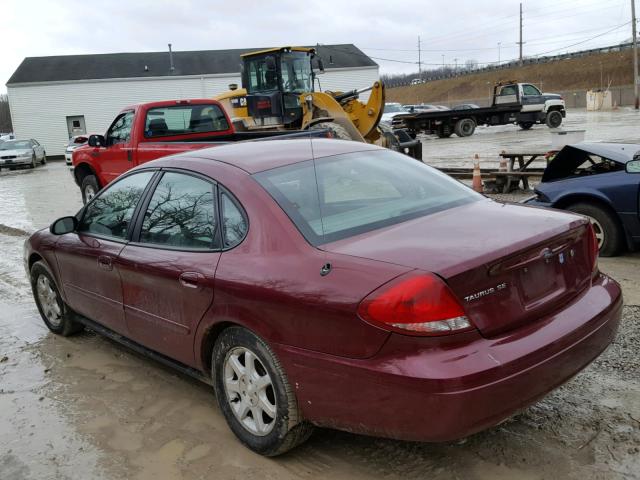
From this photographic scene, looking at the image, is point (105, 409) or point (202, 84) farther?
point (202, 84)

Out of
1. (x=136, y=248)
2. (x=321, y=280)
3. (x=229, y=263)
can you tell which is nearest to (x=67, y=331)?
(x=136, y=248)

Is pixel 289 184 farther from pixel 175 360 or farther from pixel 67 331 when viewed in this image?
pixel 67 331

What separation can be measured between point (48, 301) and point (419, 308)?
3976 mm

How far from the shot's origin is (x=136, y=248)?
3.89 metres

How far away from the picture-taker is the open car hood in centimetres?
632

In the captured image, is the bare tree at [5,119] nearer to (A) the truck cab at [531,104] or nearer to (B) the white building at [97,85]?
(B) the white building at [97,85]

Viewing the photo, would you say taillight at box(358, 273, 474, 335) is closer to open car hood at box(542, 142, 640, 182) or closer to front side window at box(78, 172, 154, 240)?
front side window at box(78, 172, 154, 240)

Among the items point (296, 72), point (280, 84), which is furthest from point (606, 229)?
point (296, 72)

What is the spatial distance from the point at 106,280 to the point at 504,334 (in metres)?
2.75

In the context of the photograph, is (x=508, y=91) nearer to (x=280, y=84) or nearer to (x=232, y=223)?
(x=280, y=84)

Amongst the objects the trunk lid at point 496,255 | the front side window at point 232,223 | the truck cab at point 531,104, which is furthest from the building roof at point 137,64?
the trunk lid at point 496,255

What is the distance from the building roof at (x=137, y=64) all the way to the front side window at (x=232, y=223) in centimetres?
4166

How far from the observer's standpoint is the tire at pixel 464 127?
30438mm

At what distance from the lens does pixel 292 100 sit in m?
15.4
